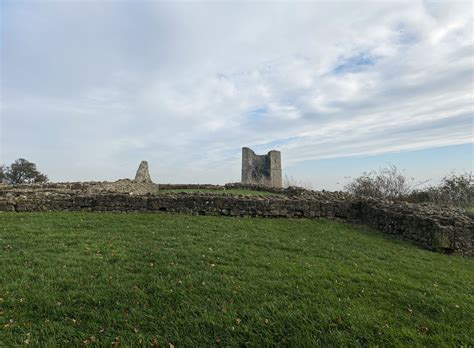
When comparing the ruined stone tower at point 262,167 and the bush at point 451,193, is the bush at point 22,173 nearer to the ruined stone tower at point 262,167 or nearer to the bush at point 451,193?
the ruined stone tower at point 262,167

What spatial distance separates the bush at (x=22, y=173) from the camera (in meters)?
30.8

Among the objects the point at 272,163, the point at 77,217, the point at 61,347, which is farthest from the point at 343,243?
the point at 272,163

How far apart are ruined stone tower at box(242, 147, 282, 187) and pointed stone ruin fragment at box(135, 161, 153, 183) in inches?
372

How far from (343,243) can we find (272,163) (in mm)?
22826

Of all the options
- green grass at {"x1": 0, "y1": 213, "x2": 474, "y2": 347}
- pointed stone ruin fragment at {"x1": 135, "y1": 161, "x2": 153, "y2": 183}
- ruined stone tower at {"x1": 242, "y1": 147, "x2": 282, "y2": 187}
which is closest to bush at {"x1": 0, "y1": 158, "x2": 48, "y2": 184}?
pointed stone ruin fragment at {"x1": 135, "y1": 161, "x2": 153, "y2": 183}

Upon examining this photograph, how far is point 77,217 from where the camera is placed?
976cm

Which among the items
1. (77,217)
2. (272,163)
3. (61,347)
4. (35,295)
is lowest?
(61,347)

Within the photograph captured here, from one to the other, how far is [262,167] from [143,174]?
11.9m

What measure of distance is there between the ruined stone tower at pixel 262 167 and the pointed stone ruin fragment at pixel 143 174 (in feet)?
31.0

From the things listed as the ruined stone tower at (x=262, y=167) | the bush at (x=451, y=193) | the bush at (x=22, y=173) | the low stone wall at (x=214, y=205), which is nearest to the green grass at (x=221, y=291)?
the low stone wall at (x=214, y=205)

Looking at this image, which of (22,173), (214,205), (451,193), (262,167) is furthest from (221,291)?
(22,173)

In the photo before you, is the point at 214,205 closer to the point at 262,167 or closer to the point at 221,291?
the point at 221,291

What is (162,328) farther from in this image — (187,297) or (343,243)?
(343,243)

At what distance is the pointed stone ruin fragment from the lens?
946 inches
